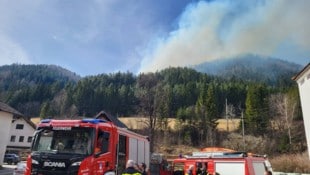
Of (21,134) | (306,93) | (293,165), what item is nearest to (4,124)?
(293,165)

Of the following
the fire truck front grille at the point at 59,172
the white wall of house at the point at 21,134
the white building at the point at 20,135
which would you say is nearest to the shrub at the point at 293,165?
the fire truck front grille at the point at 59,172

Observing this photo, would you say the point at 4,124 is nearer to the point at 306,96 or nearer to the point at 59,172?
the point at 59,172

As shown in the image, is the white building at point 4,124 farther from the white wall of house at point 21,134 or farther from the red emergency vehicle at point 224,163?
the white wall of house at point 21,134

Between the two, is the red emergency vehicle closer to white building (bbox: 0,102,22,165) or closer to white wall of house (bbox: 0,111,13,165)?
white building (bbox: 0,102,22,165)

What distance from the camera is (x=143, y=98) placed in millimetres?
47562

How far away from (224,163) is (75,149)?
27.6 feet

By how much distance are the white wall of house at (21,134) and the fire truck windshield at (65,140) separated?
177 ft

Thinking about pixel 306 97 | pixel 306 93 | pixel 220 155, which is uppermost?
pixel 306 93

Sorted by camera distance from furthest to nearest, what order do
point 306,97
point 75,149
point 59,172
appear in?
point 306,97 < point 75,149 < point 59,172

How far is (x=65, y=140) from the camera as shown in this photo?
9227 mm

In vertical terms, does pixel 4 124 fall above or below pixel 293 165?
above

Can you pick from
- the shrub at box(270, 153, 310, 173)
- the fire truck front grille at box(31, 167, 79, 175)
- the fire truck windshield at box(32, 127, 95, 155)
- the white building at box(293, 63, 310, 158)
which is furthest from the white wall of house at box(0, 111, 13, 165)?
the white building at box(293, 63, 310, 158)

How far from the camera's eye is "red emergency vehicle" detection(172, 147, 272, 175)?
44.0ft

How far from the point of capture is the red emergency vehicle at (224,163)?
1341 cm
